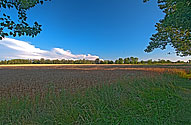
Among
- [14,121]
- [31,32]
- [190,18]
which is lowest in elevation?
[14,121]

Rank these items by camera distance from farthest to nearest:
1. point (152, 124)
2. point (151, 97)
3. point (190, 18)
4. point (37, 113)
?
point (190, 18)
point (151, 97)
point (37, 113)
point (152, 124)

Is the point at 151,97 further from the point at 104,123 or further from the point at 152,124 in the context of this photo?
the point at 104,123

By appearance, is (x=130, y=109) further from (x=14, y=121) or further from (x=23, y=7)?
(x=23, y=7)

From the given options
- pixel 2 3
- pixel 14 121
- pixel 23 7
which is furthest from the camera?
pixel 14 121

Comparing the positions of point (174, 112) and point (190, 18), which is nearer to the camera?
point (174, 112)

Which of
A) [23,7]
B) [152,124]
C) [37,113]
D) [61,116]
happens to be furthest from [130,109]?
[23,7]

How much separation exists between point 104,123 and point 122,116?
76 cm

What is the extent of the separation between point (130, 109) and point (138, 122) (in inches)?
31.6

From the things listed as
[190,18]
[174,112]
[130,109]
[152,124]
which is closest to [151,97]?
[174,112]

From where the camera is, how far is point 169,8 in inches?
445

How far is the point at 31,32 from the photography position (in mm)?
2893

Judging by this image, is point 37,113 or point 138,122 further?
point 37,113

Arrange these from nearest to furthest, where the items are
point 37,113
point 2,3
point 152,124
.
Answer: point 2,3, point 152,124, point 37,113

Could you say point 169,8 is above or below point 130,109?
above
